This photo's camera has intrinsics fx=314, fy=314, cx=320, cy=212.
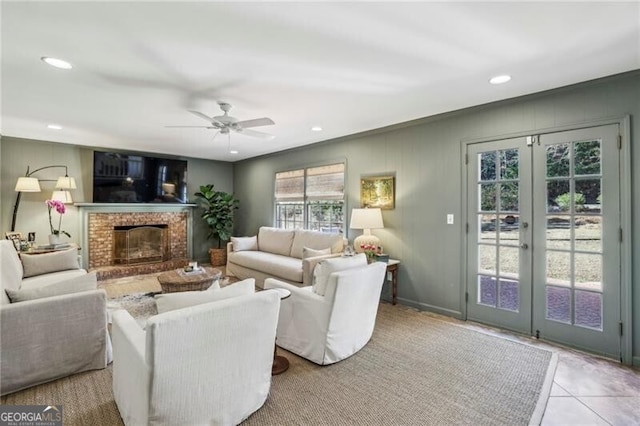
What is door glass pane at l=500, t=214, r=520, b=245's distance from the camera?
3.37m

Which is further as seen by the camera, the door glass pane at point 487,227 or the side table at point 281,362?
the door glass pane at point 487,227

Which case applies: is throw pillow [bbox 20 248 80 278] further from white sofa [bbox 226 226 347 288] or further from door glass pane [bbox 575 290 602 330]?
door glass pane [bbox 575 290 602 330]

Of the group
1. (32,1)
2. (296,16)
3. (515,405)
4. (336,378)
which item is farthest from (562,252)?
(32,1)

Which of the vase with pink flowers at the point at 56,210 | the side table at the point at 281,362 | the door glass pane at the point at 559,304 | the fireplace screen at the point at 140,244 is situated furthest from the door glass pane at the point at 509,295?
the vase with pink flowers at the point at 56,210

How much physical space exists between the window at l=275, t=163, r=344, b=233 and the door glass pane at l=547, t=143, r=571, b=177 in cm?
288

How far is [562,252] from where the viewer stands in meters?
3.08

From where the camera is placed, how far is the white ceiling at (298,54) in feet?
6.26

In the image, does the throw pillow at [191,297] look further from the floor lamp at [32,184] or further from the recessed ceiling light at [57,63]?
Result: the floor lamp at [32,184]

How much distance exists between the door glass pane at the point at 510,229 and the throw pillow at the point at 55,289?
404cm

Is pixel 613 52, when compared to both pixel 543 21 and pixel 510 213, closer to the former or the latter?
pixel 543 21

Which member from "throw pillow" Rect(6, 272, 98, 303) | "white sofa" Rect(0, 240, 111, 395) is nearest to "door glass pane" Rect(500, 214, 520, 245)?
"white sofa" Rect(0, 240, 111, 395)

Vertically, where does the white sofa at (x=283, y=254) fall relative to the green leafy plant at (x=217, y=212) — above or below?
below

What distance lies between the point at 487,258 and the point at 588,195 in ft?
3.69

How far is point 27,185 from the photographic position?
4875 millimetres
